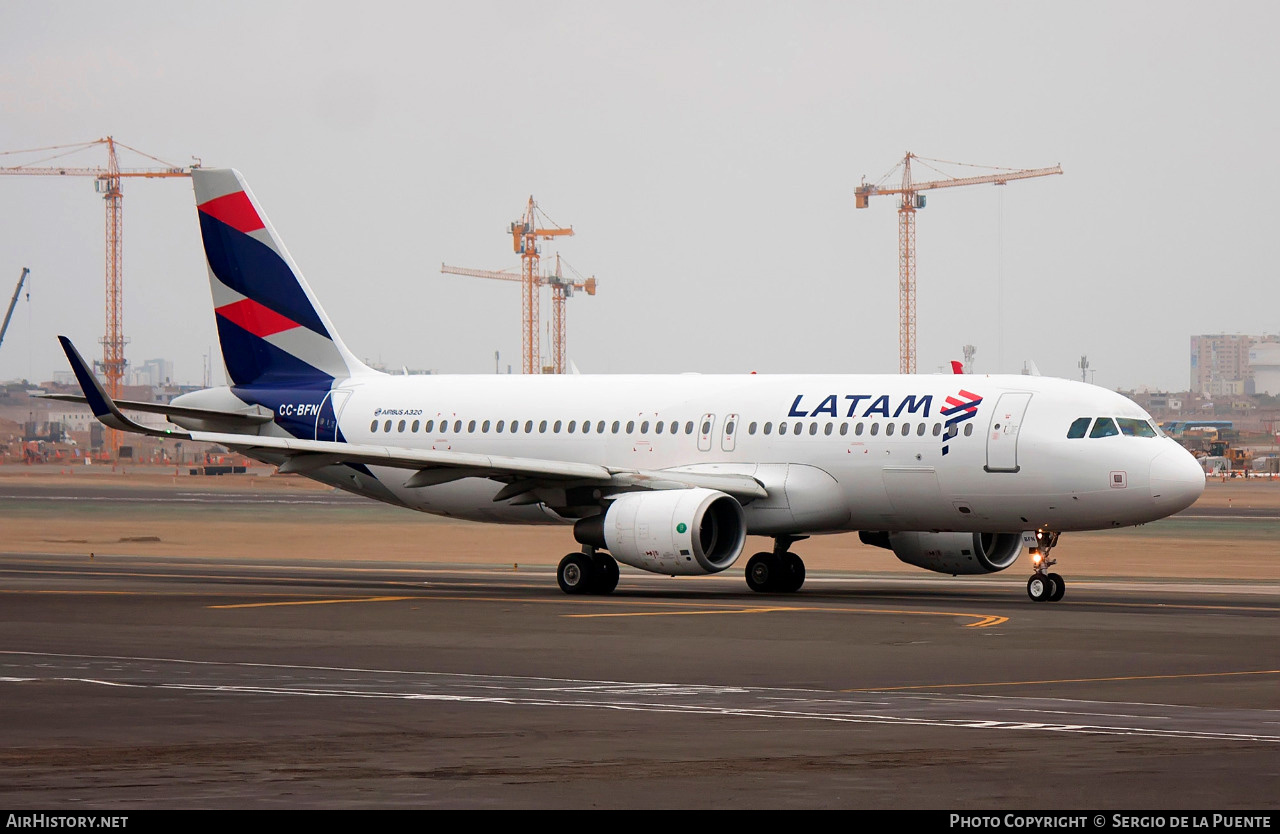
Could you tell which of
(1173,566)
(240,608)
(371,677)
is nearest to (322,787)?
(371,677)

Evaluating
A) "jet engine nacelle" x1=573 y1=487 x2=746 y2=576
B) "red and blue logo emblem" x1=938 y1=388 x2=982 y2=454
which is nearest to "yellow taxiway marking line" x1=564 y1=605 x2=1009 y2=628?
"jet engine nacelle" x1=573 y1=487 x2=746 y2=576

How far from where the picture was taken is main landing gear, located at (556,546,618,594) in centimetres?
3584

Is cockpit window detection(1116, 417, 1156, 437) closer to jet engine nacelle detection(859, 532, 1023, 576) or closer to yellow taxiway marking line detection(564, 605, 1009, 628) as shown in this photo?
jet engine nacelle detection(859, 532, 1023, 576)

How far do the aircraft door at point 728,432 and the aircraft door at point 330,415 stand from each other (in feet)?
31.6

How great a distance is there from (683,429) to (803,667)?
16.4 metres

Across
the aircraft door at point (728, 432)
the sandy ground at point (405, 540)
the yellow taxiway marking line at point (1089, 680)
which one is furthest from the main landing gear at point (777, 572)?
the yellow taxiway marking line at point (1089, 680)

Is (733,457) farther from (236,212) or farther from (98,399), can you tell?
(236,212)

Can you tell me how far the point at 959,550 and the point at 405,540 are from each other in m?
29.0

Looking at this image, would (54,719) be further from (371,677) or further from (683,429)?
(683,429)

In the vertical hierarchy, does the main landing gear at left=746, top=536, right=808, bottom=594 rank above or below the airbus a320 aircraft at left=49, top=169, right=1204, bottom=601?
below

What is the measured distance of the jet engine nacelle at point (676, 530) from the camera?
33562 millimetres

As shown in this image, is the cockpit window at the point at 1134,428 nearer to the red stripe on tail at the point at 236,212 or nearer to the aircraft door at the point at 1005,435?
the aircraft door at the point at 1005,435

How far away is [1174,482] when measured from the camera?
3288 centimetres

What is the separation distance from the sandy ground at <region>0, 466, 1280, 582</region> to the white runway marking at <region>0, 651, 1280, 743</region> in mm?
27698
